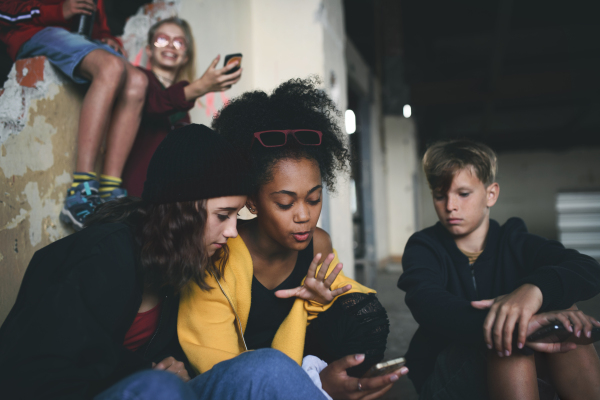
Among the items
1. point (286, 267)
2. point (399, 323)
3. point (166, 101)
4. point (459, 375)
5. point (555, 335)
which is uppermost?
point (166, 101)

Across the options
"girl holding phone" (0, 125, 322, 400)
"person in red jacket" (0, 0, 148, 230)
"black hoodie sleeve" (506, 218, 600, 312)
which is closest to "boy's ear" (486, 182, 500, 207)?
"black hoodie sleeve" (506, 218, 600, 312)

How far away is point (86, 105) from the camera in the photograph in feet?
5.33

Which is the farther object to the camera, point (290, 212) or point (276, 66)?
point (276, 66)

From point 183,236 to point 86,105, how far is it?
903 mm

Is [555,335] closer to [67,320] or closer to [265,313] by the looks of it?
[265,313]

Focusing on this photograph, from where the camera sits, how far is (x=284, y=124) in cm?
141

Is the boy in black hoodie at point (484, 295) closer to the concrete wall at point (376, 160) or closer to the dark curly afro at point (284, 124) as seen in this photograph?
the dark curly afro at point (284, 124)

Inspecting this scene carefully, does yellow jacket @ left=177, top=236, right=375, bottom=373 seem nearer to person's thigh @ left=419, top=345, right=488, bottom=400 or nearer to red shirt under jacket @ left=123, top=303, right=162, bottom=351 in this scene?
red shirt under jacket @ left=123, top=303, right=162, bottom=351

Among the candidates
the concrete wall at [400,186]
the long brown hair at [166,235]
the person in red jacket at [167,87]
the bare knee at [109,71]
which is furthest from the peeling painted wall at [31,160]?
the concrete wall at [400,186]

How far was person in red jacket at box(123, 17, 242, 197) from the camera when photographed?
1.77 metres

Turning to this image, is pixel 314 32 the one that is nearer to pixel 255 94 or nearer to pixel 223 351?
pixel 255 94

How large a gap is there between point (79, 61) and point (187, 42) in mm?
763

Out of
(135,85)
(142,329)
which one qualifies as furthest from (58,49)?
(142,329)

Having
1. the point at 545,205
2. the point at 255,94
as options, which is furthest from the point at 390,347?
the point at 545,205
